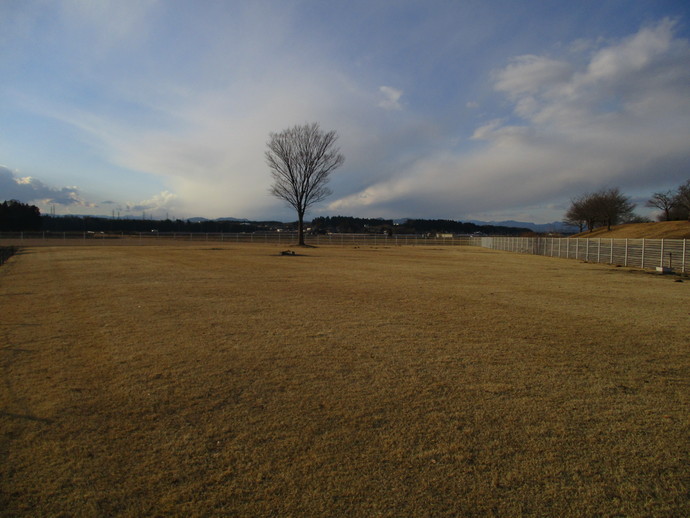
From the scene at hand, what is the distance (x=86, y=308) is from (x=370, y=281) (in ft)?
26.9

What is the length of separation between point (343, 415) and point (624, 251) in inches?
995

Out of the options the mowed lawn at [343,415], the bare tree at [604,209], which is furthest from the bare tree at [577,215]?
the mowed lawn at [343,415]

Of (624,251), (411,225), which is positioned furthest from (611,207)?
(411,225)

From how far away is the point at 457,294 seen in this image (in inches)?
422

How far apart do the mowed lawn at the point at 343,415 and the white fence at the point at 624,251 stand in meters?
14.9

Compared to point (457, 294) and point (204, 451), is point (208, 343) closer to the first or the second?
point (204, 451)

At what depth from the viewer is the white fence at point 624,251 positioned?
18828 mm

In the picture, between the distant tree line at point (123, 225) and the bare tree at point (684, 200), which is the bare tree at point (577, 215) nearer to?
the bare tree at point (684, 200)

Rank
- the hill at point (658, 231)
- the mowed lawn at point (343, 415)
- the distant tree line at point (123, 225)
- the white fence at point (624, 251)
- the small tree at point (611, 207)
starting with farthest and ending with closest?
1. the distant tree line at point (123, 225)
2. the small tree at point (611, 207)
3. the hill at point (658, 231)
4. the white fence at point (624, 251)
5. the mowed lawn at point (343, 415)

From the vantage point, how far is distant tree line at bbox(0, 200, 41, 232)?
74.8 metres

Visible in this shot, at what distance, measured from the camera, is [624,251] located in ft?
74.8

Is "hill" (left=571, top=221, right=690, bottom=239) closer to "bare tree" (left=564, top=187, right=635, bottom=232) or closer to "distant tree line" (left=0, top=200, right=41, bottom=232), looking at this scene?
"bare tree" (left=564, top=187, right=635, bottom=232)

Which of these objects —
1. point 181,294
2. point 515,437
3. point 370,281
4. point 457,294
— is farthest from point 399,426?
point 370,281

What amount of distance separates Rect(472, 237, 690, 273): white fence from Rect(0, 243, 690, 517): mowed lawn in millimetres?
14904
